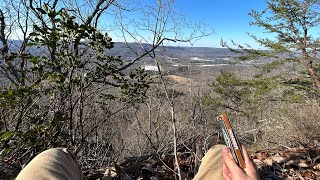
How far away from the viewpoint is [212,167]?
1466 millimetres

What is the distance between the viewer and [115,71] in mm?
2854

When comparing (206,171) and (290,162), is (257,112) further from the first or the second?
(206,171)

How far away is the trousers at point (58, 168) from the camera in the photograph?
3.34ft

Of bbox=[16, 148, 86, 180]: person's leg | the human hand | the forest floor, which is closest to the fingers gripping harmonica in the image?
the human hand

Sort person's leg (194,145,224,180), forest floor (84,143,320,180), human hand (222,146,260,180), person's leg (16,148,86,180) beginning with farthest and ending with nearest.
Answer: forest floor (84,143,320,180) → person's leg (194,145,224,180) → person's leg (16,148,86,180) → human hand (222,146,260,180)

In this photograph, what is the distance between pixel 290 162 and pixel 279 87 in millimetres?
11427

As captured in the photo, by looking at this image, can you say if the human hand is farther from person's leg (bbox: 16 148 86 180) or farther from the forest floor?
the forest floor

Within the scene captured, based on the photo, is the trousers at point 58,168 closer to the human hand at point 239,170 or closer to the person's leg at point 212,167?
the person's leg at point 212,167

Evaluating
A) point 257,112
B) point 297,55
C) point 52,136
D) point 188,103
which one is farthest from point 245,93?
point 52,136

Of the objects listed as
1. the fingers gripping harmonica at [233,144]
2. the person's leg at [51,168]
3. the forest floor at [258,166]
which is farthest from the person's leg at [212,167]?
the person's leg at [51,168]

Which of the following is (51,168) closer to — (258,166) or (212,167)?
(212,167)

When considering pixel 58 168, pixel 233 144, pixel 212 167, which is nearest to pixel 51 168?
pixel 58 168

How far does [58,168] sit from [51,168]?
31mm

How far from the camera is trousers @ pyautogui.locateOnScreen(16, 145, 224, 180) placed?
1.02 meters
